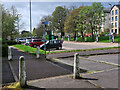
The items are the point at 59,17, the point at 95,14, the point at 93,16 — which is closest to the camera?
the point at 95,14

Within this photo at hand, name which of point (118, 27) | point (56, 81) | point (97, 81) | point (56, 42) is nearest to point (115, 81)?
point (97, 81)

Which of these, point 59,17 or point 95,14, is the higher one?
point 59,17

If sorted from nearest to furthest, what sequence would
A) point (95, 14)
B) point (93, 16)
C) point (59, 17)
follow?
point (95, 14), point (93, 16), point (59, 17)

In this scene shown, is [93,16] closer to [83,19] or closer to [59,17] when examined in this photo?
[83,19]

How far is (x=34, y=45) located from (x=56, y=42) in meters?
6.16

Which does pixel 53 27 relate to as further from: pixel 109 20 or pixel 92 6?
pixel 109 20

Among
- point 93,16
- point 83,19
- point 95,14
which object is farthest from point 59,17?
point 95,14

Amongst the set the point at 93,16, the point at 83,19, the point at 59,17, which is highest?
the point at 59,17

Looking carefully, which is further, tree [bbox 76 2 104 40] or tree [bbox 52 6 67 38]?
tree [bbox 52 6 67 38]

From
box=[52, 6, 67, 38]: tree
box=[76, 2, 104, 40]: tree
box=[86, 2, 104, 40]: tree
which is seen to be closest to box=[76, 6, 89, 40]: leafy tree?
box=[76, 2, 104, 40]: tree

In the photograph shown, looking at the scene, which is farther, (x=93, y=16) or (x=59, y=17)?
(x=59, y=17)

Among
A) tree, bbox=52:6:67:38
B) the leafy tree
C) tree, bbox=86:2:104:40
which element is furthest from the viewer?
tree, bbox=52:6:67:38

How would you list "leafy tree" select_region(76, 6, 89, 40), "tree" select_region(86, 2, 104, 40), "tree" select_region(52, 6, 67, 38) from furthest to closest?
"tree" select_region(52, 6, 67, 38) → "leafy tree" select_region(76, 6, 89, 40) → "tree" select_region(86, 2, 104, 40)

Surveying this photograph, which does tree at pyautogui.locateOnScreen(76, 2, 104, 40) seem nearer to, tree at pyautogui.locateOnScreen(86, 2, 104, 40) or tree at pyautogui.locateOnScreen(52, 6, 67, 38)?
tree at pyautogui.locateOnScreen(86, 2, 104, 40)
